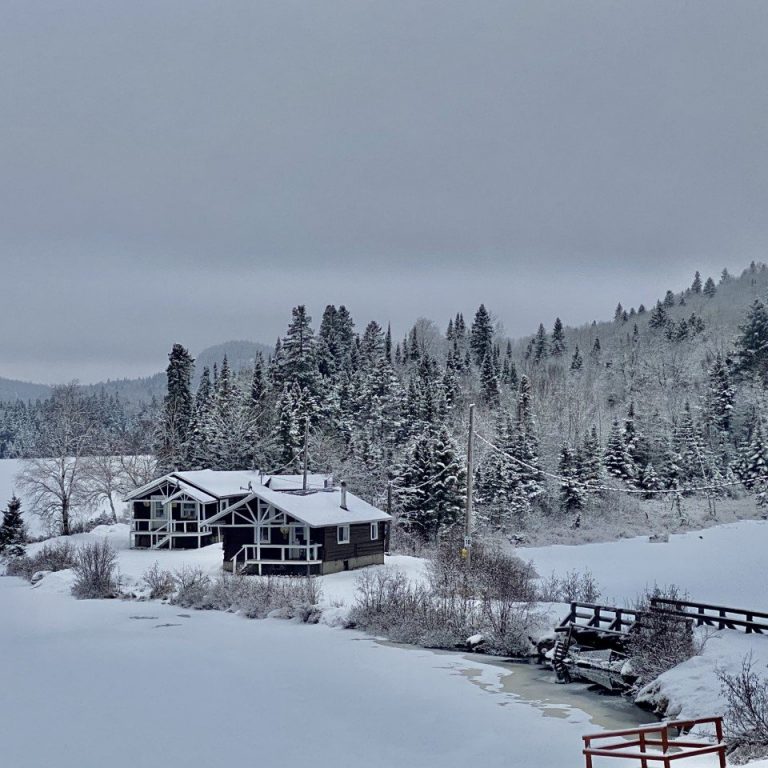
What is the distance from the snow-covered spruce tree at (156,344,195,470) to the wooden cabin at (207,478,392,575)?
104 ft

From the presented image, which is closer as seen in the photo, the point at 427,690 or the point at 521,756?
the point at 521,756

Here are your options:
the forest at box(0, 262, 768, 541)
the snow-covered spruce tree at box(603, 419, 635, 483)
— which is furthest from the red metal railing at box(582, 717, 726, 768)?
the snow-covered spruce tree at box(603, 419, 635, 483)

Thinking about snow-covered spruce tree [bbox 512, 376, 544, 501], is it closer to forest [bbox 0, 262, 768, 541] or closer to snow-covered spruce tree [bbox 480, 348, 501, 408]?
forest [bbox 0, 262, 768, 541]

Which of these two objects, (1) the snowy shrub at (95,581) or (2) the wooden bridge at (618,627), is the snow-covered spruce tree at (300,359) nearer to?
(1) the snowy shrub at (95,581)

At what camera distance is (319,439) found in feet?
241

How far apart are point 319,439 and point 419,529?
1966 cm

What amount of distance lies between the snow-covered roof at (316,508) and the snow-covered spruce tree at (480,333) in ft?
271

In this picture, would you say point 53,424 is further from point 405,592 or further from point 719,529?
point 719,529

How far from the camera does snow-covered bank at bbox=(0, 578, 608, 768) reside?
55.9 feet

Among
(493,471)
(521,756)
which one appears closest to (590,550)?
(493,471)

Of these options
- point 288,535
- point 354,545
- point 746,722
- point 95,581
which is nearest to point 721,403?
point 354,545

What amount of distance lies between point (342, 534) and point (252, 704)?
79.8 feet

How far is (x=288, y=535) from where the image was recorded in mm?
44344

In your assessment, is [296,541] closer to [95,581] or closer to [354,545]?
[354,545]
